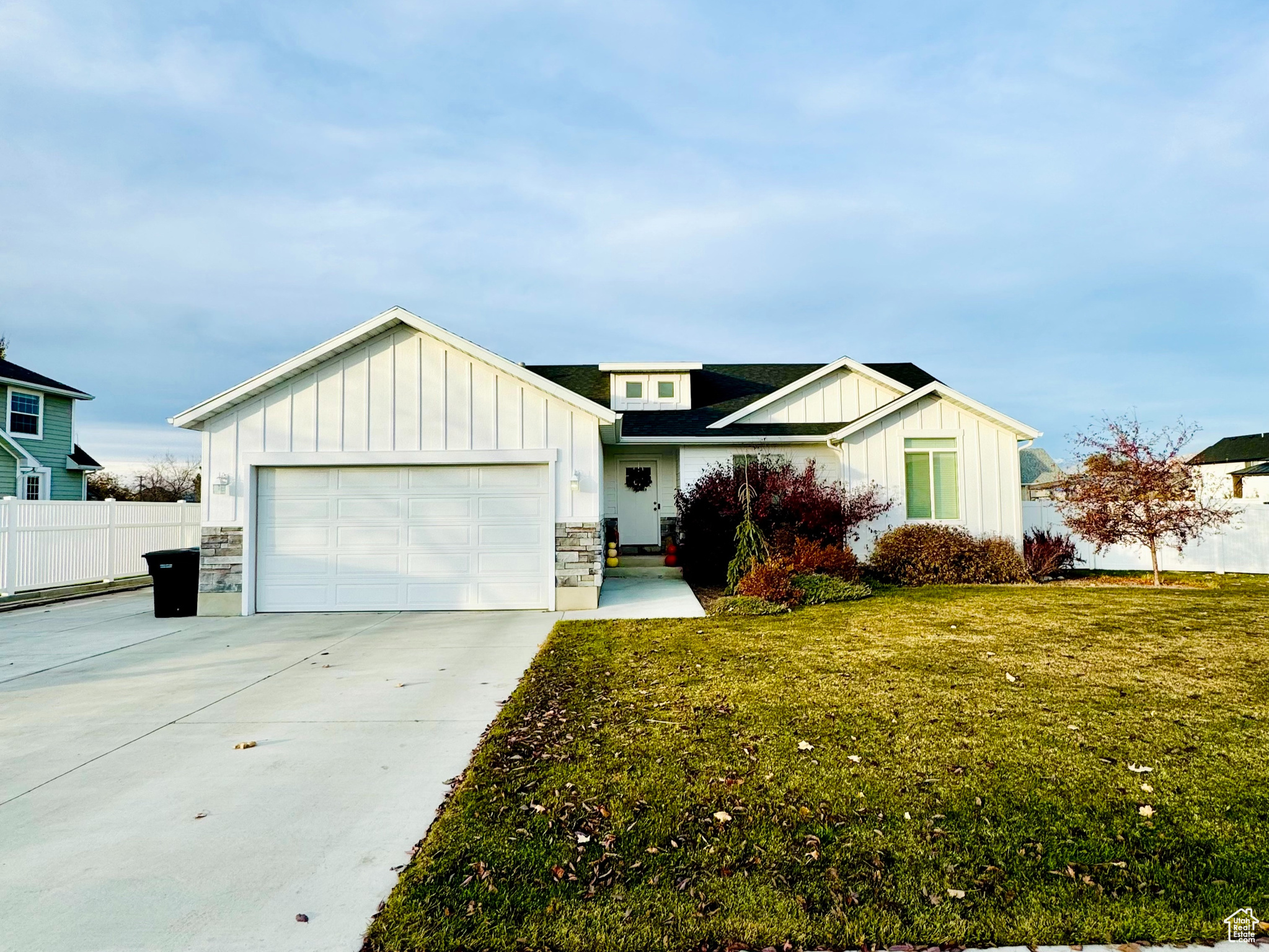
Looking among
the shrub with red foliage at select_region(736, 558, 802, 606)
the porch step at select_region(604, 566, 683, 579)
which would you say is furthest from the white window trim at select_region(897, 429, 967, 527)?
the porch step at select_region(604, 566, 683, 579)

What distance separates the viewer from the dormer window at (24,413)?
20.2 meters

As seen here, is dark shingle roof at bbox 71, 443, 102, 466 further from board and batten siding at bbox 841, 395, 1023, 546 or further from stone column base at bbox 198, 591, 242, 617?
board and batten siding at bbox 841, 395, 1023, 546

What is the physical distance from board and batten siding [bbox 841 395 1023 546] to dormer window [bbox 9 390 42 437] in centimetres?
2473

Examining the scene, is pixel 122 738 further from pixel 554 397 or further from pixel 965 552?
pixel 965 552

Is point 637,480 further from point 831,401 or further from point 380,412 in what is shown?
point 380,412

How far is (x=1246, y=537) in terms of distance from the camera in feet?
48.0

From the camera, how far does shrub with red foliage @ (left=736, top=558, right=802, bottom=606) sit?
1003 centimetres

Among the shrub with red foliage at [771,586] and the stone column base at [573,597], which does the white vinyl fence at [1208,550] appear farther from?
the stone column base at [573,597]

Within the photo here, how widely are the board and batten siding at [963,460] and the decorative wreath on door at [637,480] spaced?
5.12 meters

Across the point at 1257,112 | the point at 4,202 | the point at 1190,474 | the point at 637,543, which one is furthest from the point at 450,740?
the point at 1257,112

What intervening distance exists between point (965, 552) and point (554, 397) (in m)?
8.71

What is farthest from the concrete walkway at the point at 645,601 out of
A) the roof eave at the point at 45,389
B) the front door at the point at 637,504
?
the roof eave at the point at 45,389

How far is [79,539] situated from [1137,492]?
2106cm

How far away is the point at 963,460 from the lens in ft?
44.9
